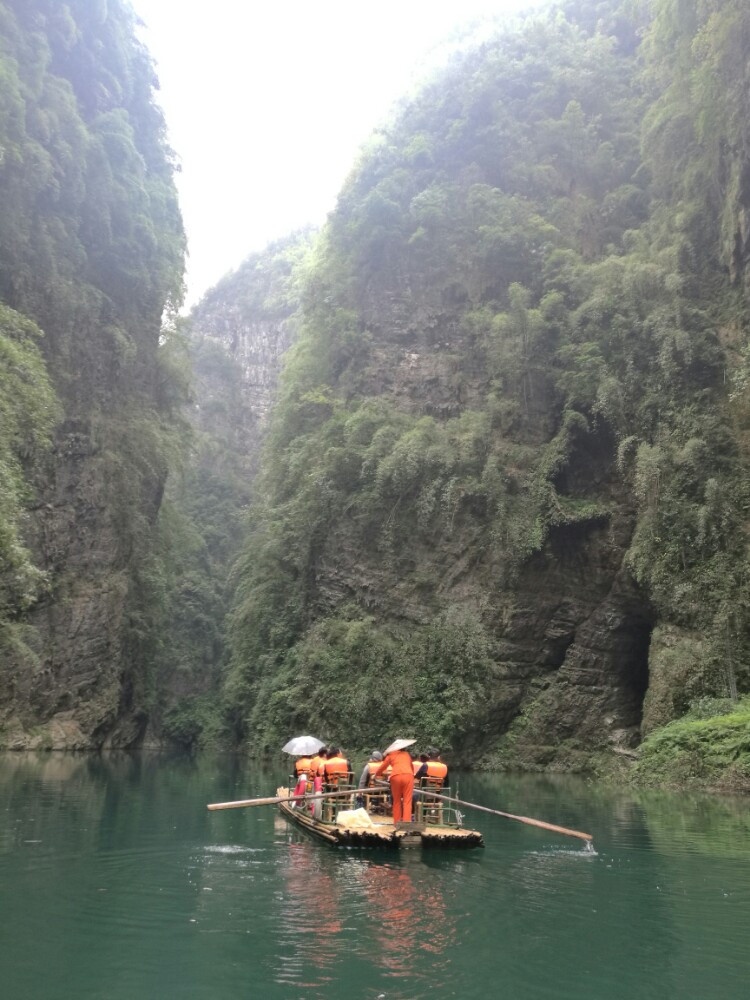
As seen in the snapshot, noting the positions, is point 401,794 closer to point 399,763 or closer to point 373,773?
point 399,763

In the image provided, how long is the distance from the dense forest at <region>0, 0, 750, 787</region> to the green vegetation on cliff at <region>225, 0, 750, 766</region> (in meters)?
0.11

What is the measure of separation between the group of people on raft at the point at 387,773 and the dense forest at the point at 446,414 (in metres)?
6.35

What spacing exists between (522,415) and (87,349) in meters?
16.5

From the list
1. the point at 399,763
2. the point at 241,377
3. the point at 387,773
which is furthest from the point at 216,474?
the point at 399,763

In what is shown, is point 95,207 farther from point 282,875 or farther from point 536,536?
point 282,875

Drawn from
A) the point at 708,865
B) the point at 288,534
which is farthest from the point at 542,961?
the point at 288,534

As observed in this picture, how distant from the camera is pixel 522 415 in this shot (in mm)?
28047

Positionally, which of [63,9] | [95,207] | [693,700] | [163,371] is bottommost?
[693,700]

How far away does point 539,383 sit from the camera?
2808 cm

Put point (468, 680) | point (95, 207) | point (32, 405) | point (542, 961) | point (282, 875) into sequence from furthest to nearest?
point (95, 207), point (468, 680), point (32, 405), point (282, 875), point (542, 961)

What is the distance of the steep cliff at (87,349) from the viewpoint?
2617 centimetres

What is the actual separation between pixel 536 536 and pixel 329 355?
47.8ft

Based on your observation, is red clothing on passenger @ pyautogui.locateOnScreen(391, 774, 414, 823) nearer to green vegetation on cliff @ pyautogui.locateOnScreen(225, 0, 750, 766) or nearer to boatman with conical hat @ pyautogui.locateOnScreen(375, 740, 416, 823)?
boatman with conical hat @ pyautogui.locateOnScreen(375, 740, 416, 823)

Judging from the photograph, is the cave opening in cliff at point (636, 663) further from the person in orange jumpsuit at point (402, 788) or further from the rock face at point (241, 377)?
the rock face at point (241, 377)
